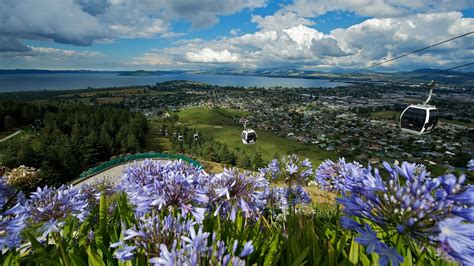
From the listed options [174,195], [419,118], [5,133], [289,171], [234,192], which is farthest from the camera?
[5,133]

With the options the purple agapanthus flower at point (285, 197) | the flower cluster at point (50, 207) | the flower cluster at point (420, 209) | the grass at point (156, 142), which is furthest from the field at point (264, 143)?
the flower cluster at point (420, 209)

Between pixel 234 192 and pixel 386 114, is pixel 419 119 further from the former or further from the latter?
pixel 386 114

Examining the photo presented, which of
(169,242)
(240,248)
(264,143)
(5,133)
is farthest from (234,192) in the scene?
(264,143)

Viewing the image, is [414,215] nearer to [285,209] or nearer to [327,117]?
[285,209]

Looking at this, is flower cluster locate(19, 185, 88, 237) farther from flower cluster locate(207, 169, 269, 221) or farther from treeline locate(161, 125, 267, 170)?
treeline locate(161, 125, 267, 170)

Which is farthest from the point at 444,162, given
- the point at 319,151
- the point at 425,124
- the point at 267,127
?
the point at 425,124

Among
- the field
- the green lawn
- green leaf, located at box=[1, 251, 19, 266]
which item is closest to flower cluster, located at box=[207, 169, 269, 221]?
green leaf, located at box=[1, 251, 19, 266]

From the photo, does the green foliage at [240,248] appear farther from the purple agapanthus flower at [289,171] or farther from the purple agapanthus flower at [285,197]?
the purple agapanthus flower at [289,171]
